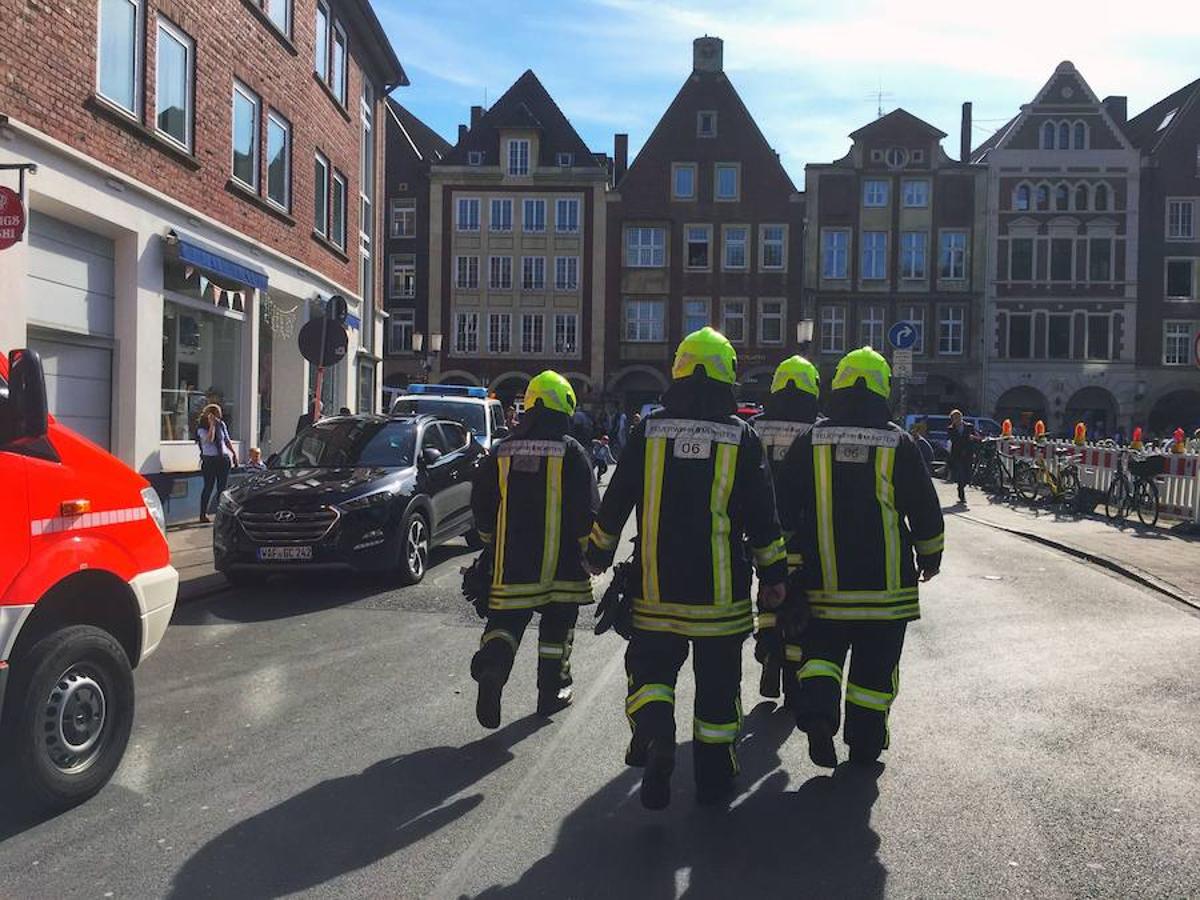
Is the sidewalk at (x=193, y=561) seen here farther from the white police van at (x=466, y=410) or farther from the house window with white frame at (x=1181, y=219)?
the house window with white frame at (x=1181, y=219)

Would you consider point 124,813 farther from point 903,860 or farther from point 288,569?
point 288,569

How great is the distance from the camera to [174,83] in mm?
14492

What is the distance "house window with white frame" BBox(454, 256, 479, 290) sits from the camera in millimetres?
48281

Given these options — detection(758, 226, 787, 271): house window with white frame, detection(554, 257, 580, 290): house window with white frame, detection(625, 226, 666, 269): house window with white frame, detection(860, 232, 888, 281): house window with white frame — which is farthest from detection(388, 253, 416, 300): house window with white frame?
detection(860, 232, 888, 281): house window with white frame

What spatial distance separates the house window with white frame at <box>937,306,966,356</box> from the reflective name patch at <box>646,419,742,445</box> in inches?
1813

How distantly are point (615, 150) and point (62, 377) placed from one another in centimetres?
4315

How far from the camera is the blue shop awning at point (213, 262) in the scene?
14.1 m

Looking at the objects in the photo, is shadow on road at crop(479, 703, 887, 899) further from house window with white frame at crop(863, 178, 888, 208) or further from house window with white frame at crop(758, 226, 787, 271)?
house window with white frame at crop(863, 178, 888, 208)

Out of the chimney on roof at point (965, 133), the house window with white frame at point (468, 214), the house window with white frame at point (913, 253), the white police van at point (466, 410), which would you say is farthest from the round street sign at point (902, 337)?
the chimney on roof at point (965, 133)

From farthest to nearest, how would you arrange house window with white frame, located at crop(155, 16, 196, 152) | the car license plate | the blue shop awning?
→ 1. the blue shop awning
2. house window with white frame, located at crop(155, 16, 196, 152)
3. the car license plate

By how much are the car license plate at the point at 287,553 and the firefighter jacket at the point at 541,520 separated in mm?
4254

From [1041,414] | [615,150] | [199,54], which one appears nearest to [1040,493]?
[199,54]

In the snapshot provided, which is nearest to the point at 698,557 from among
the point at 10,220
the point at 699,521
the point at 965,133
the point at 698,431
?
the point at 699,521

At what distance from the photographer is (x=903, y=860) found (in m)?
3.81
